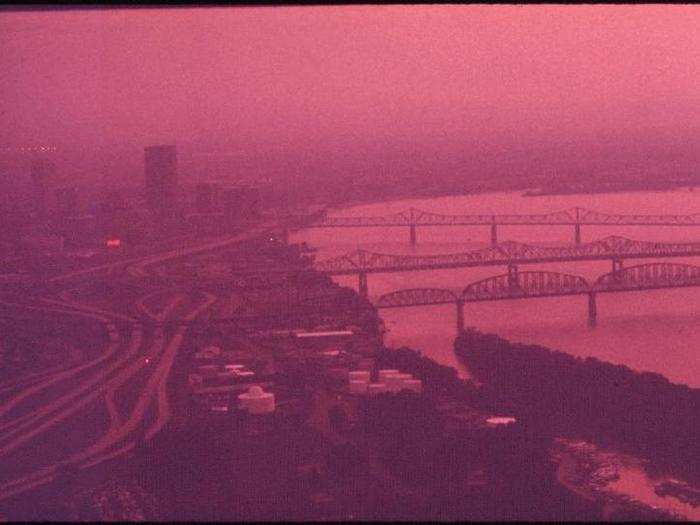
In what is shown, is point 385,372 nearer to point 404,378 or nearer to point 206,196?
point 404,378

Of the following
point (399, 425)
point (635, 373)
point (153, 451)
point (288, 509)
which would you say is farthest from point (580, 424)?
point (288, 509)

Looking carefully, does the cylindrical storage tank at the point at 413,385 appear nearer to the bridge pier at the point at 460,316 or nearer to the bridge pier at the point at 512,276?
the bridge pier at the point at 460,316

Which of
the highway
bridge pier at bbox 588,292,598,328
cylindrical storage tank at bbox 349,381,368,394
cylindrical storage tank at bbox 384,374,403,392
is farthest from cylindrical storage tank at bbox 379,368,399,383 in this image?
bridge pier at bbox 588,292,598,328

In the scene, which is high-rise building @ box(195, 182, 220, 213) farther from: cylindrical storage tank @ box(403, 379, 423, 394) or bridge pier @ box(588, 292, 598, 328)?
bridge pier @ box(588, 292, 598, 328)

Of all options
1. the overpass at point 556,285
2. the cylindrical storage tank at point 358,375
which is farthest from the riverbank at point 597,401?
the overpass at point 556,285

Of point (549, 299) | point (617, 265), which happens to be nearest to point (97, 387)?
point (549, 299)

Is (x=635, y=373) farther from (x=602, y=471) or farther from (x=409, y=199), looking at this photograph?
(x=409, y=199)
